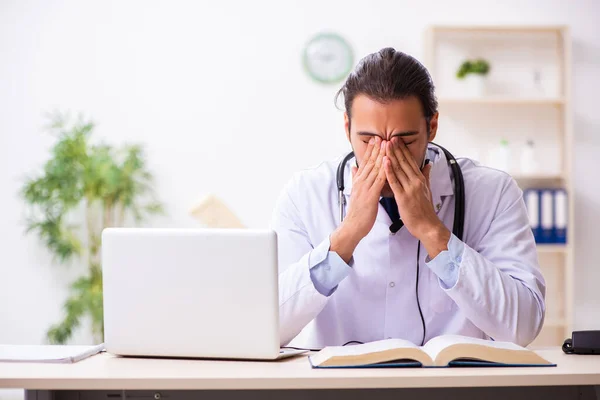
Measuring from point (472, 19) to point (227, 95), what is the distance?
1472 mm

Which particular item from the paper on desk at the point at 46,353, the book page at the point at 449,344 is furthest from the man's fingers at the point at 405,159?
the paper on desk at the point at 46,353

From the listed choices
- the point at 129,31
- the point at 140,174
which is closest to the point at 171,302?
the point at 140,174

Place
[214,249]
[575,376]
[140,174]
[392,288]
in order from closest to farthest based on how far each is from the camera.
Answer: [575,376] < [214,249] < [392,288] < [140,174]

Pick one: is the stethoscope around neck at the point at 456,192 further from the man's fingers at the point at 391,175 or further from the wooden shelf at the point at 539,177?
the wooden shelf at the point at 539,177

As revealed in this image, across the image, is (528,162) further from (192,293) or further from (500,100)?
(192,293)

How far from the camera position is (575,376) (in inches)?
52.1

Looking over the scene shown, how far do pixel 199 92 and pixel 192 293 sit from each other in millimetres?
2940

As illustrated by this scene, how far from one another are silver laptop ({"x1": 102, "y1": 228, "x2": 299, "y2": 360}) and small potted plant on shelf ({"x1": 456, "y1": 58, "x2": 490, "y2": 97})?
9.78ft

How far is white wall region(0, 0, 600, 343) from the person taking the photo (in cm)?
425

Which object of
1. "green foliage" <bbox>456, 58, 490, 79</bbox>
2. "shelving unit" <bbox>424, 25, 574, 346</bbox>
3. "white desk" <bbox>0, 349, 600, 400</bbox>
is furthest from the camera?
"shelving unit" <bbox>424, 25, 574, 346</bbox>

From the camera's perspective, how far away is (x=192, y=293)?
1476mm

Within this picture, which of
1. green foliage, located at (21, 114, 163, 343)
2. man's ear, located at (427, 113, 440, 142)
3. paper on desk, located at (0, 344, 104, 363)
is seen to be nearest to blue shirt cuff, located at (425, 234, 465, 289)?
man's ear, located at (427, 113, 440, 142)

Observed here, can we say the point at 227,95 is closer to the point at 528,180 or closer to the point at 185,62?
the point at 185,62

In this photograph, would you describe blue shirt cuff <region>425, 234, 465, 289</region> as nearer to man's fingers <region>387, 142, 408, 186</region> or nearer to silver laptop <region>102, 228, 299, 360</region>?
man's fingers <region>387, 142, 408, 186</region>
